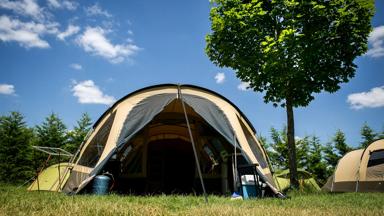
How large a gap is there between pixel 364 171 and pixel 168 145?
729 cm

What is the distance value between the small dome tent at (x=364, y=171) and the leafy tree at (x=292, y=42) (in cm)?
250

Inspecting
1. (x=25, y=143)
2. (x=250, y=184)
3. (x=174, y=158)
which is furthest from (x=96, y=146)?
(x=25, y=143)

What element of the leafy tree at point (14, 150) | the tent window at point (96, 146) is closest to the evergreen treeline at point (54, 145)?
the leafy tree at point (14, 150)

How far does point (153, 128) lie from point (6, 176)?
12.4 metres

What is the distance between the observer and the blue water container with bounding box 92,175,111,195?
6316 millimetres

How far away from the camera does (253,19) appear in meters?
11.1

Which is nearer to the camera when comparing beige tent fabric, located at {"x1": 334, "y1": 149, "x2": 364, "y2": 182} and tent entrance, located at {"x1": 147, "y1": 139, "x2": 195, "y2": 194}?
tent entrance, located at {"x1": 147, "y1": 139, "x2": 195, "y2": 194}

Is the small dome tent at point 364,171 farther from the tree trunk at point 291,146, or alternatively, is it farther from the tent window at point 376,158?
the tree trunk at point 291,146

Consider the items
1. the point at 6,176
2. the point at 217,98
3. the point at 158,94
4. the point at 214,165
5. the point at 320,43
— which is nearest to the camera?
the point at 158,94

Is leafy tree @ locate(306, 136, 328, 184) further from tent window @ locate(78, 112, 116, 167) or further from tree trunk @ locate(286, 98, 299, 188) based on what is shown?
tent window @ locate(78, 112, 116, 167)

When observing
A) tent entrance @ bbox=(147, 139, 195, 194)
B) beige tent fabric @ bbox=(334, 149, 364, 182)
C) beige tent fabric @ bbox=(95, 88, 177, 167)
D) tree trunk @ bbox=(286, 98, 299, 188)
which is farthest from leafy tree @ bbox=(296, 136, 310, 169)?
beige tent fabric @ bbox=(95, 88, 177, 167)

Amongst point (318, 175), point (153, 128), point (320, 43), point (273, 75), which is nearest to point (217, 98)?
point (153, 128)

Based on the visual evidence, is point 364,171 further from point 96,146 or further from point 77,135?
point 77,135

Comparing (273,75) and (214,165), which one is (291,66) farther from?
(214,165)
